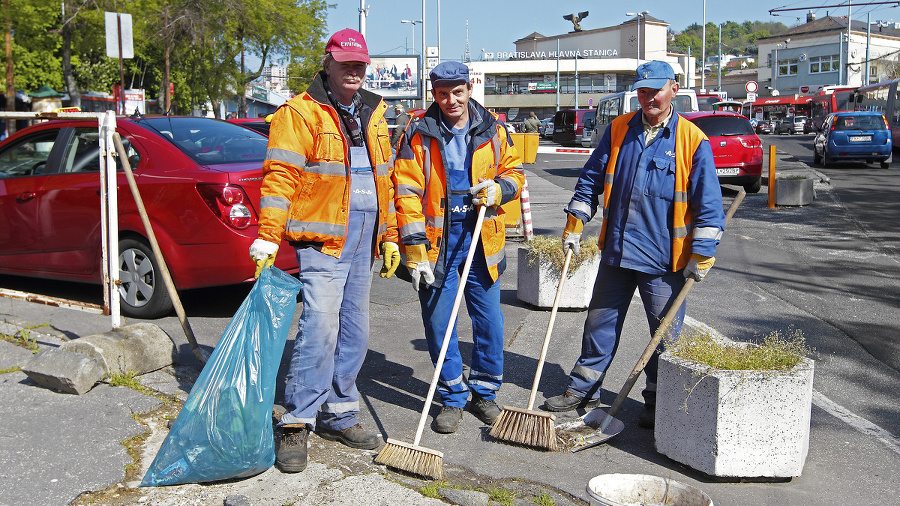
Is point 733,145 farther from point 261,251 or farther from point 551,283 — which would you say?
point 261,251

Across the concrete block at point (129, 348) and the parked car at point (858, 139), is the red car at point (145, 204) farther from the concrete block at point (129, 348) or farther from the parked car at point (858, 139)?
the parked car at point (858, 139)

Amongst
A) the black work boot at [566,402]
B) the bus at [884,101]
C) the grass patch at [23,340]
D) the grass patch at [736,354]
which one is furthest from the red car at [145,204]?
the bus at [884,101]

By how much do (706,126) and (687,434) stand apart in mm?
13220

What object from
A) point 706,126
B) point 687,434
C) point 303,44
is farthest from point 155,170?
point 303,44

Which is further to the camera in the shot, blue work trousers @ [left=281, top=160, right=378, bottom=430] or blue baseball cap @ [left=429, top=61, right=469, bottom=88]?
blue baseball cap @ [left=429, top=61, right=469, bottom=88]

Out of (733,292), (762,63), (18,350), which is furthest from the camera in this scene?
(762,63)

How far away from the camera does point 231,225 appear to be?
6023 mm

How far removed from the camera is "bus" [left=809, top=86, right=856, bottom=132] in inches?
1883

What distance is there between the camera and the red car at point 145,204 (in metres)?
6.06

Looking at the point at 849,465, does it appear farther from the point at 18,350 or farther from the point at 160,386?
the point at 18,350

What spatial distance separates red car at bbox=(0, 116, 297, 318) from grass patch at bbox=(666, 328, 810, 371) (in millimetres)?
3421

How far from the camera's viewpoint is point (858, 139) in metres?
23.0

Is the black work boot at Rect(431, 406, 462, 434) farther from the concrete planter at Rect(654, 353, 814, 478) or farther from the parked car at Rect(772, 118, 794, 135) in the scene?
the parked car at Rect(772, 118, 794, 135)

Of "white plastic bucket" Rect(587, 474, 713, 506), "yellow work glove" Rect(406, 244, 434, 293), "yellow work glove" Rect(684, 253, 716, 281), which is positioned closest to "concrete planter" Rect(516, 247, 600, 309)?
"yellow work glove" Rect(684, 253, 716, 281)
